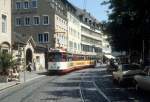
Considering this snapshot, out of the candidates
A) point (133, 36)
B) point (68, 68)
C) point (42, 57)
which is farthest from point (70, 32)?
point (133, 36)

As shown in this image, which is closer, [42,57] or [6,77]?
[6,77]

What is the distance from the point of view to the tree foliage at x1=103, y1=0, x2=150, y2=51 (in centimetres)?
3269

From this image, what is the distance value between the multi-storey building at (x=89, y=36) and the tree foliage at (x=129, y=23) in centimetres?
8021

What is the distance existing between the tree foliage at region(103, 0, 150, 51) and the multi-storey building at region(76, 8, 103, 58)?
80.2 meters

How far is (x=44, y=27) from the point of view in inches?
3634

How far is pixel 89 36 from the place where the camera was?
152 m

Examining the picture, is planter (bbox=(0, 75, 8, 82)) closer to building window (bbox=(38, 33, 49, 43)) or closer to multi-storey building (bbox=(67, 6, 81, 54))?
building window (bbox=(38, 33, 49, 43))

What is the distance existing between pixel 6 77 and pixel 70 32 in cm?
7374

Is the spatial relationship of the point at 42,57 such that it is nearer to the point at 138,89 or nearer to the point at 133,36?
the point at 133,36

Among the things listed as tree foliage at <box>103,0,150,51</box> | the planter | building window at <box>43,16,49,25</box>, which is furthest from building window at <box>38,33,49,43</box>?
the planter

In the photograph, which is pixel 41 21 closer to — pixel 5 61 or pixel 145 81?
pixel 5 61

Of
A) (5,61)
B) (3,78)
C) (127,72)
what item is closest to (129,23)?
(5,61)

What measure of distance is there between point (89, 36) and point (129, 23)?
10752cm

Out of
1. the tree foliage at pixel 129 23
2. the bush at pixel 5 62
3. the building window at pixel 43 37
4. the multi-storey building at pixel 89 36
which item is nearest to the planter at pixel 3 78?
the bush at pixel 5 62
